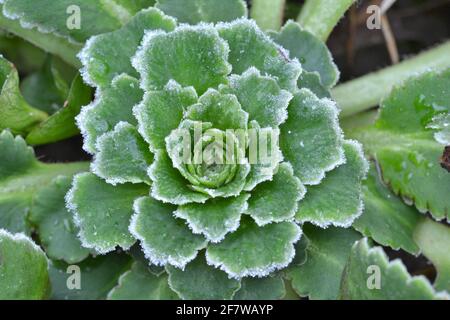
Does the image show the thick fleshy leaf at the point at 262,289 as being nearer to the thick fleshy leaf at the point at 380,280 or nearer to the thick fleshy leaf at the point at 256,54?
the thick fleshy leaf at the point at 380,280

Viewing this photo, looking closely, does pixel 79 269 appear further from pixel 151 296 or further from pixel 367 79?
pixel 367 79

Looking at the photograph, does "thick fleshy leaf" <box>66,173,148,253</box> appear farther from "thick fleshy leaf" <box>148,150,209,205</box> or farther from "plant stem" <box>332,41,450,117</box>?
"plant stem" <box>332,41,450,117</box>

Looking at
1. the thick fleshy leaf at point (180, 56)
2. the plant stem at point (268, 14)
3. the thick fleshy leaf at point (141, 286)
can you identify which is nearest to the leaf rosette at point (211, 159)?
the thick fleshy leaf at point (180, 56)

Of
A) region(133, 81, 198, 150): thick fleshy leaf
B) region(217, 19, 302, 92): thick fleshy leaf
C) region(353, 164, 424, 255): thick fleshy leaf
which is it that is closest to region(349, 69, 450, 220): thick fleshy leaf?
region(353, 164, 424, 255): thick fleshy leaf

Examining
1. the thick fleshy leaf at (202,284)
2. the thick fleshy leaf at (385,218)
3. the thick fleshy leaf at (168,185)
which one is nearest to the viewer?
the thick fleshy leaf at (168,185)

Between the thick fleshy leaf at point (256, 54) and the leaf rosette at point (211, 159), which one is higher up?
the thick fleshy leaf at point (256, 54)

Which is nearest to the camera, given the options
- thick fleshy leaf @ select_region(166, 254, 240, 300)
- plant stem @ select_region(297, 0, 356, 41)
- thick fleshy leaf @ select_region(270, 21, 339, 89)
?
thick fleshy leaf @ select_region(166, 254, 240, 300)
